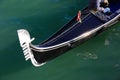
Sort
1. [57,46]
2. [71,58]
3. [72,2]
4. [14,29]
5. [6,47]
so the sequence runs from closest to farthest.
Result: 1. [57,46]
2. [71,58]
3. [6,47]
4. [14,29]
5. [72,2]

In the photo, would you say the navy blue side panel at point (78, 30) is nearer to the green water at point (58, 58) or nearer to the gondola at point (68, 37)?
the gondola at point (68, 37)

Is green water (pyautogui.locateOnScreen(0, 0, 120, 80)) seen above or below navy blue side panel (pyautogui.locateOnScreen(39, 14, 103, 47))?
below

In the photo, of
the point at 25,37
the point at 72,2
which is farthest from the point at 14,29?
the point at 25,37

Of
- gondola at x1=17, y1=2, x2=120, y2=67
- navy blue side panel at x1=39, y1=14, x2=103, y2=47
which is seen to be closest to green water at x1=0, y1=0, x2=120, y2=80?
gondola at x1=17, y1=2, x2=120, y2=67

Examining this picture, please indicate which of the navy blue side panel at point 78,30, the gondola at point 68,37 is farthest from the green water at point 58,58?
the navy blue side panel at point 78,30

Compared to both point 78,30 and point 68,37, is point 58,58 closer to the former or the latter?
point 68,37

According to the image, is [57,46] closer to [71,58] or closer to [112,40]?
[71,58]

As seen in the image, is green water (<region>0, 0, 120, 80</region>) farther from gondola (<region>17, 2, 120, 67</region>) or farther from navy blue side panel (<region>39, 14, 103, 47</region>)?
navy blue side panel (<region>39, 14, 103, 47</region>)
